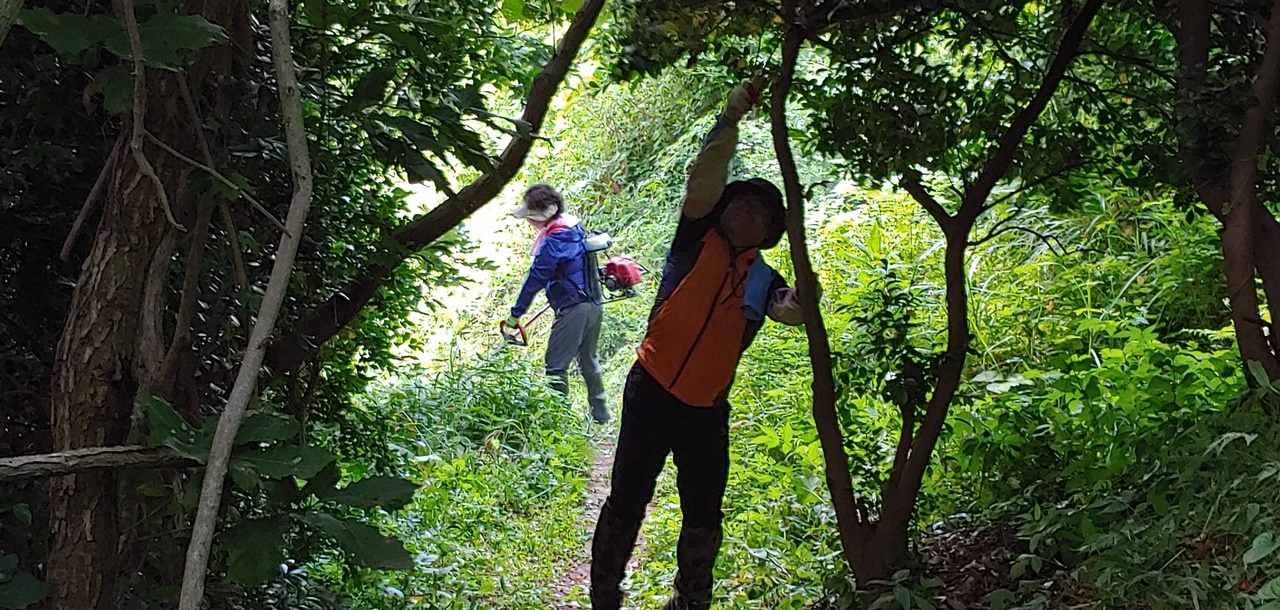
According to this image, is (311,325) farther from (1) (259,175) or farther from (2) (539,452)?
(2) (539,452)

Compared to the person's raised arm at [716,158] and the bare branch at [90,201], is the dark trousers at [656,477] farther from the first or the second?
Result: the bare branch at [90,201]

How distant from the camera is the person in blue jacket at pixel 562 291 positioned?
502 cm

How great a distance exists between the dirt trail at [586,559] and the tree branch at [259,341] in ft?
7.53

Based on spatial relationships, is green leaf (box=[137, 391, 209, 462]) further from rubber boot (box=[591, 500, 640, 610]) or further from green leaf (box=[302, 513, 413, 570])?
rubber boot (box=[591, 500, 640, 610])

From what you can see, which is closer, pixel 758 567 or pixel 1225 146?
pixel 1225 146

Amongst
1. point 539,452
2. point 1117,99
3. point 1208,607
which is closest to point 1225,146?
point 1117,99

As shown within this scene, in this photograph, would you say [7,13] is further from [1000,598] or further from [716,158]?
[1000,598]

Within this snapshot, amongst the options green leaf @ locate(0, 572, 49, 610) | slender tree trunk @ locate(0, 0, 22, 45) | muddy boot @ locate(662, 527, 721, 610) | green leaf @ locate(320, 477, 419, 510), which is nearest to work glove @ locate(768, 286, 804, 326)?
muddy boot @ locate(662, 527, 721, 610)

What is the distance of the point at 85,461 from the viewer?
40.5 inches

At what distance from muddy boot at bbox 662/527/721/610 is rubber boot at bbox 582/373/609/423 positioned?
2.68 meters

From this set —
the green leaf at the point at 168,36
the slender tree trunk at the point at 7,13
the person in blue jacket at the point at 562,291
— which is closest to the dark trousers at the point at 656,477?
the green leaf at the point at 168,36

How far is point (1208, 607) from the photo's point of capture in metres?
1.55

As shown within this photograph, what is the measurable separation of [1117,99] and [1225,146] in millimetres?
538

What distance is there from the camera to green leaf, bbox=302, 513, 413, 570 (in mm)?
1008
